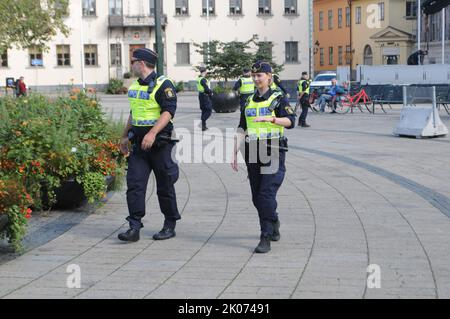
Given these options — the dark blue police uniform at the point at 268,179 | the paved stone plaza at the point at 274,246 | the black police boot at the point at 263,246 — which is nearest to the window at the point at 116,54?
the paved stone plaza at the point at 274,246

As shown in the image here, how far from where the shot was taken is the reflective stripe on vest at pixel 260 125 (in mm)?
6754

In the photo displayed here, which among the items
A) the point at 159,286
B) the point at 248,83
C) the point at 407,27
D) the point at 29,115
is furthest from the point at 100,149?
the point at 407,27

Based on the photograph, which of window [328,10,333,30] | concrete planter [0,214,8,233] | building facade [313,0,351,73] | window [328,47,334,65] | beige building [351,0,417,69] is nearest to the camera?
concrete planter [0,214,8,233]

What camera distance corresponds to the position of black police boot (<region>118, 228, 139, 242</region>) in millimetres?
7074

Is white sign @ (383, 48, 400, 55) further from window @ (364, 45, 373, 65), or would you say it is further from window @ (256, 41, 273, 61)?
window @ (256, 41, 273, 61)

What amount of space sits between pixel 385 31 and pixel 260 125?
55.5 m

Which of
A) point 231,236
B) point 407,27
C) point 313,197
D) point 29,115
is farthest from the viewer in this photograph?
point 407,27

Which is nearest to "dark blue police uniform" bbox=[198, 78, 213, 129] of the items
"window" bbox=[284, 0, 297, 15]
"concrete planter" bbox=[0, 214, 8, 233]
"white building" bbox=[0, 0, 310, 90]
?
"concrete planter" bbox=[0, 214, 8, 233]

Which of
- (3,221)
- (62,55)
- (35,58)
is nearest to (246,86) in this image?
(3,221)

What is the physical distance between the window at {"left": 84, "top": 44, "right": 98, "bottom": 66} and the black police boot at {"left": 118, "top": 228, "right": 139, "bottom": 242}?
1984 inches

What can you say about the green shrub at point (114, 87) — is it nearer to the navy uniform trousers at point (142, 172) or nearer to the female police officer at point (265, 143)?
the navy uniform trousers at point (142, 172)

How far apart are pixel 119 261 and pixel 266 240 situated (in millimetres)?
1255
